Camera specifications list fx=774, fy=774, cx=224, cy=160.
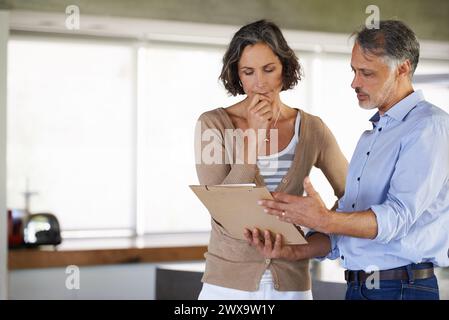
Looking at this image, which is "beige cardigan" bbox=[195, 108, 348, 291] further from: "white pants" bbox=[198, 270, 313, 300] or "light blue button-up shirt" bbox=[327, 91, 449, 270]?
"light blue button-up shirt" bbox=[327, 91, 449, 270]

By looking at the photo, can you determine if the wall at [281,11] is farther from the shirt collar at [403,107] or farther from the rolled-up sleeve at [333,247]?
the shirt collar at [403,107]

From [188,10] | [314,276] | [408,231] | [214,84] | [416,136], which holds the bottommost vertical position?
[314,276]

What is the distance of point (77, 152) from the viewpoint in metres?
4.17

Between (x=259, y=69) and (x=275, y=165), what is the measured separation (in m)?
0.25

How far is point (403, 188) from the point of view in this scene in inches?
65.9

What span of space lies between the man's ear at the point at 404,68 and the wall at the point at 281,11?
2477 mm

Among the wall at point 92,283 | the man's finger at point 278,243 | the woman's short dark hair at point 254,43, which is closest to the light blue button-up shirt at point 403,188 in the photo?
the man's finger at point 278,243

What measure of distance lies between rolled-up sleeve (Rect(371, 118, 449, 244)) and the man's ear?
6.2 inches

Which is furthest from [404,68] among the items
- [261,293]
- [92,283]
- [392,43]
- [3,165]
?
[92,283]

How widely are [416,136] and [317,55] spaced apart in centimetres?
307

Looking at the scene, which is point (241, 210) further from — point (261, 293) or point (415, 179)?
point (415, 179)
